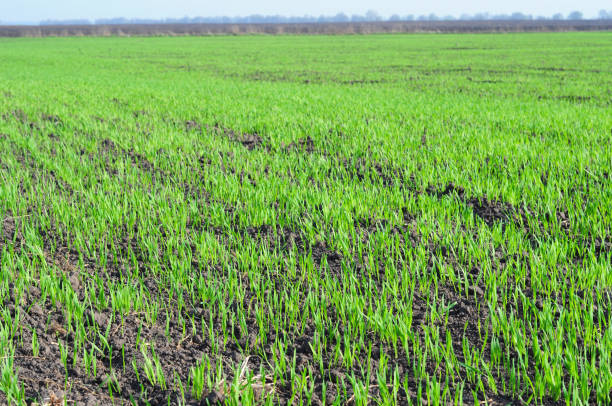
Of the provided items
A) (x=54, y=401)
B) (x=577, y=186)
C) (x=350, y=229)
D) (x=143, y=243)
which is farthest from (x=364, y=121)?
(x=54, y=401)

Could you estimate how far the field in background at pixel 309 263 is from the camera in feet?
7.20

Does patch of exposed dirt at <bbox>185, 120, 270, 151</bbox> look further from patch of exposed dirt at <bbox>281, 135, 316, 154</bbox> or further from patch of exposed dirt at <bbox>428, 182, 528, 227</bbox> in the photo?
patch of exposed dirt at <bbox>428, 182, 528, 227</bbox>

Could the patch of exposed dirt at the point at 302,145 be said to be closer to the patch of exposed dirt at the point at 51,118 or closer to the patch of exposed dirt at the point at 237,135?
the patch of exposed dirt at the point at 237,135

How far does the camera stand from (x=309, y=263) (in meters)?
3.22

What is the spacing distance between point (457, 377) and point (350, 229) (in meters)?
1.82

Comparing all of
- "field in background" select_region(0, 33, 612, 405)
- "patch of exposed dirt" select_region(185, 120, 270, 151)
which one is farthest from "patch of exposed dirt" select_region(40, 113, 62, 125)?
"patch of exposed dirt" select_region(185, 120, 270, 151)

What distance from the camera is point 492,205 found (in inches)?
175

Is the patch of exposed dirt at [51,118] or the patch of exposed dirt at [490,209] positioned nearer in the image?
the patch of exposed dirt at [490,209]

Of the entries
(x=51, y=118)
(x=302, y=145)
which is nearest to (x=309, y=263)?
(x=302, y=145)

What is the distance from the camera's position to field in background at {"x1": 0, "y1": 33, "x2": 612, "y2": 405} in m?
2.20

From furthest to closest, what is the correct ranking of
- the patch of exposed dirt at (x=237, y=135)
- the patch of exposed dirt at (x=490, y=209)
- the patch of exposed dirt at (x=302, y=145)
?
the patch of exposed dirt at (x=237, y=135), the patch of exposed dirt at (x=302, y=145), the patch of exposed dirt at (x=490, y=209)

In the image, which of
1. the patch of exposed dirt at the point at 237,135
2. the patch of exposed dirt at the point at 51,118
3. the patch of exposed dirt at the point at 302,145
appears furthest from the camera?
the patch of exposed dirt at the point at 51,118

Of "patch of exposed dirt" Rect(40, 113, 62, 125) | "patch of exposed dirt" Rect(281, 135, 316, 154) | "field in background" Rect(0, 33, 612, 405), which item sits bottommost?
"field in background" Rect(0, 33, 612, 405)

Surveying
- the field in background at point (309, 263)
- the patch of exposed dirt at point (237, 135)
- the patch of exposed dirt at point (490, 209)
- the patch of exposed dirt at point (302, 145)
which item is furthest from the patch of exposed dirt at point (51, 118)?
the patch of exposed dirt at point (490, 209)
